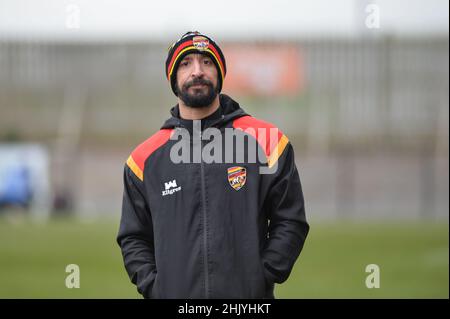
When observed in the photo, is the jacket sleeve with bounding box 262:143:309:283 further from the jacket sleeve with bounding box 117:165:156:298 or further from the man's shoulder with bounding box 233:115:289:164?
the jacket sleeve with bounding box 117:165:156:298

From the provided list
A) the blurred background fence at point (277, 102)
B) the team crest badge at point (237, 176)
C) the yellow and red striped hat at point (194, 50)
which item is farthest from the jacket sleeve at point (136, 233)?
the blurred background fence at point (277, 102)

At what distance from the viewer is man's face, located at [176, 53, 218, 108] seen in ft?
13.5

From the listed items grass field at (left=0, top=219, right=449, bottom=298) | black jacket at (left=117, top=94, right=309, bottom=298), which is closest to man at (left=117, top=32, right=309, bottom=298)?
black jacket at (left=117, top=94, right=309, bottom=298)

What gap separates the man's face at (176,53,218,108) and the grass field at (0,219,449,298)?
671 centimetres

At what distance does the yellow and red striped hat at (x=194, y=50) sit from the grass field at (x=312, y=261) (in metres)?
6.65

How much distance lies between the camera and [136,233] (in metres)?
4.25

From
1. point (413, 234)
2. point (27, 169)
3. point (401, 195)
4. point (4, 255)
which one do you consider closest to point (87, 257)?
point (4, 255)

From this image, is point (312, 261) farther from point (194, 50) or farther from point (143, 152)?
point (194, 50)

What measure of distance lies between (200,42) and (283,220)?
98 cm

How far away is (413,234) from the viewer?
18.6 meters

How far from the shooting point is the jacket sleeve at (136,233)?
4.20 metres
